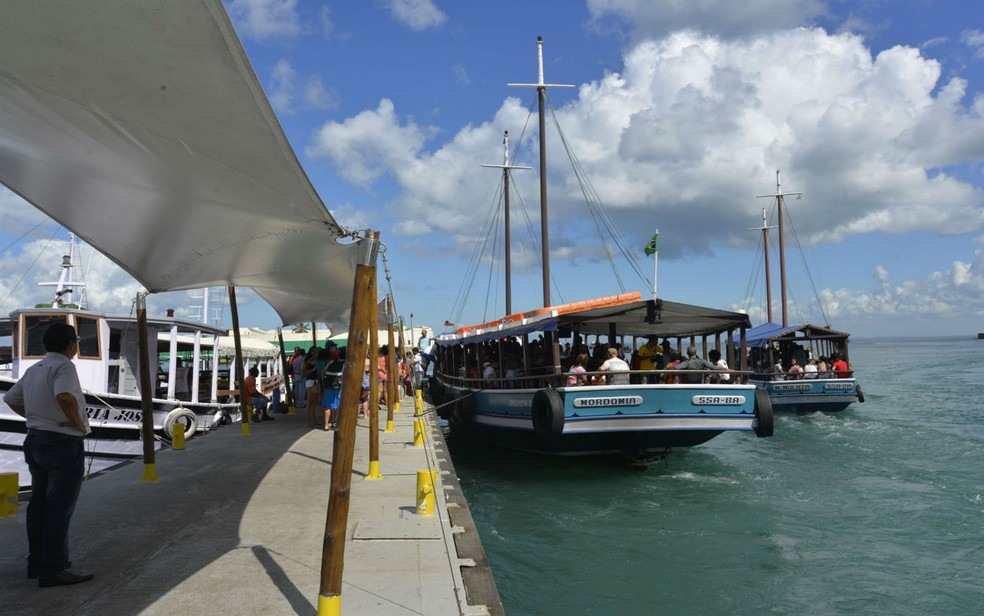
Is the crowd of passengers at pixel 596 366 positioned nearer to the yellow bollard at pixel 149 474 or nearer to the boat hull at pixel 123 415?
the boat hull at pixel 123 415

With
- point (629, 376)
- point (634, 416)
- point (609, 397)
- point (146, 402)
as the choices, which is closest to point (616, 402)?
point (609, 397)

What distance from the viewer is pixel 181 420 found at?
1398 centimetres

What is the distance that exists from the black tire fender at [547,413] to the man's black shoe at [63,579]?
8131 millimetres

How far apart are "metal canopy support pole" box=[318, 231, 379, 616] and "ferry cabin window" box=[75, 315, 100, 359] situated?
11.1 m

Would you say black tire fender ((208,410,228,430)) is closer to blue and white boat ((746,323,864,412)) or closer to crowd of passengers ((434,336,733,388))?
crowd of passengers ((434,336,733,388))

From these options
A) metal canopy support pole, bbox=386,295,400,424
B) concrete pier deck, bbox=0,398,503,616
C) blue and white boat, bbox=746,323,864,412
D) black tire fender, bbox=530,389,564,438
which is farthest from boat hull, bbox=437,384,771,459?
blue and white boat, bbox=746,323,864,412

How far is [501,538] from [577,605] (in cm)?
254

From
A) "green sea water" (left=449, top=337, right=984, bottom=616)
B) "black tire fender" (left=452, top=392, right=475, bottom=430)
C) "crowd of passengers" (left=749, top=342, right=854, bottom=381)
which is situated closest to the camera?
"green sea water" (left=449, top=337, right=984, bottom=616)

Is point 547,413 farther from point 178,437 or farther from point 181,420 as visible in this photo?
point 181,420

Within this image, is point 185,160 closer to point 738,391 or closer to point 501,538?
point 501,538

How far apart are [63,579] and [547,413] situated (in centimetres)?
836

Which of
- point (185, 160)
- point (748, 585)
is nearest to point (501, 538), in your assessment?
point (748, 585)

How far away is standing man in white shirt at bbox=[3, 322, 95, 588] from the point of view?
4520mm

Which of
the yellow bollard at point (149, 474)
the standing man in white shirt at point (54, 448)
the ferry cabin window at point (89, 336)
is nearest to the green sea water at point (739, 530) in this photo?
the yellow bollard at point (149, 474)
